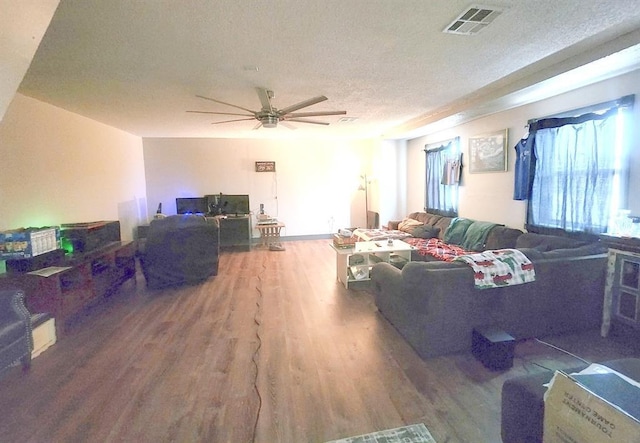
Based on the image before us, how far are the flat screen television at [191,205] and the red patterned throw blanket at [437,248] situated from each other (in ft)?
14.5

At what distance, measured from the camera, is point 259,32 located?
215 cm

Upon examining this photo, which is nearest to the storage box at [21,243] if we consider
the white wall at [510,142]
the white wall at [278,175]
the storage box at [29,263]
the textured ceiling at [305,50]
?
the storage box at [29,263]

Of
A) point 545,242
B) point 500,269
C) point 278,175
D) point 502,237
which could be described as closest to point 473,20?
point 500,269

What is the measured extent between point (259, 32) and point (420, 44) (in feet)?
4.04

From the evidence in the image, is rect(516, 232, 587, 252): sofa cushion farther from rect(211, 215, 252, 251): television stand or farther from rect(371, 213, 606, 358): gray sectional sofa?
rect(211, 215, 252, 251): television stand

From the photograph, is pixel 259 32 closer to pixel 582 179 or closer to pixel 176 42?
pixel 176 42

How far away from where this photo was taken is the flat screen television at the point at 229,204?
695cm

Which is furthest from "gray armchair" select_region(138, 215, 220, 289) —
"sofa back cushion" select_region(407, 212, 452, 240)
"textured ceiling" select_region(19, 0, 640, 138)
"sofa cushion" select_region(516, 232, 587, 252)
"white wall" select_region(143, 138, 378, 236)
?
"sofa cushion" select_region(516, 232, 587, 252)

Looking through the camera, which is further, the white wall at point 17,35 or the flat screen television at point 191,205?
the flat screen television at point 191,205

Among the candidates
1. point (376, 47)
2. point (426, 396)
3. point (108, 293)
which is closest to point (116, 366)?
point (108, 293)

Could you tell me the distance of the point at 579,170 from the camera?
334 centimetres

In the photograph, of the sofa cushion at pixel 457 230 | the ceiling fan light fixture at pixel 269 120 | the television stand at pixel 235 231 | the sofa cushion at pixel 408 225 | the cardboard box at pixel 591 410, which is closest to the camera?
the cardboard box at pixel 591 410

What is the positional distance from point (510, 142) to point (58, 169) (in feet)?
19.3

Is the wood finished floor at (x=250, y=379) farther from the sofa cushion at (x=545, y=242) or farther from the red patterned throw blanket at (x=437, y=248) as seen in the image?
the red patterned throw blanket at (x=437, y=248)
